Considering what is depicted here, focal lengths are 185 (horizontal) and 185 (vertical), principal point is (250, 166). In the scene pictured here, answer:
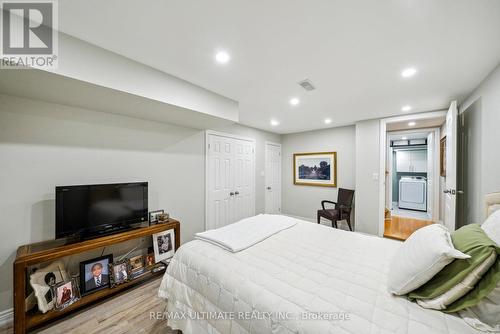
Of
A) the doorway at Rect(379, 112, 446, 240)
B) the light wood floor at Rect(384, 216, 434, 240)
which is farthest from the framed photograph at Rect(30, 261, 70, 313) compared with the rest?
the light wood floor at Rect(384, 216, 434, 240)

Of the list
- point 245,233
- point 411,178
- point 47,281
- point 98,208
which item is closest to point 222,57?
point 245,233

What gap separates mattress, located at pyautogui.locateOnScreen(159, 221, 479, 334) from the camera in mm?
898

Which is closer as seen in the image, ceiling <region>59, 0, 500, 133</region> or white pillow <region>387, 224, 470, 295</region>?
white pillow <region>387, 224, 470, 295</region>

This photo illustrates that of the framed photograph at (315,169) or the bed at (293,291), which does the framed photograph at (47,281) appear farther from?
the framed photograph at (315,169)

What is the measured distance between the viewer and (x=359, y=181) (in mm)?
3863

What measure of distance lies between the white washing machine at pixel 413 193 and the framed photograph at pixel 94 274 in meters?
7.99

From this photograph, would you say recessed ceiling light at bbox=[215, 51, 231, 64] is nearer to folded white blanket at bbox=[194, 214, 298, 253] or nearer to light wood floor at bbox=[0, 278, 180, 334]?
folded white blanket at bbox=[194, 214, 298, 253]

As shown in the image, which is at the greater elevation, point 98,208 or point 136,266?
point 98,208

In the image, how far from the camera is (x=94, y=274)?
77.7 inches

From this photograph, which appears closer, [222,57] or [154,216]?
[222,57]

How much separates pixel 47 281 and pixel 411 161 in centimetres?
915

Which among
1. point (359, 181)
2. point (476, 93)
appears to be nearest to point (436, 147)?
point (359, 181)

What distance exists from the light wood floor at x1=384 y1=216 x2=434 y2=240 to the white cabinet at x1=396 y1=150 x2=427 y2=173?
2475mm

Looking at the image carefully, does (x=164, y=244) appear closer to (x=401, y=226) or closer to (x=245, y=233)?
(x=245, y=233)
